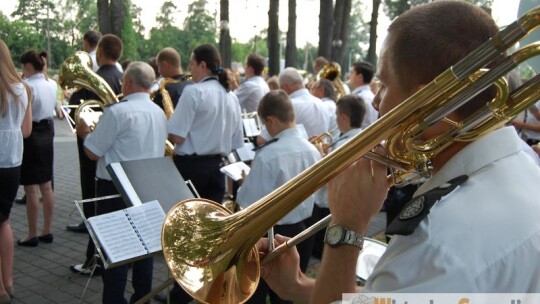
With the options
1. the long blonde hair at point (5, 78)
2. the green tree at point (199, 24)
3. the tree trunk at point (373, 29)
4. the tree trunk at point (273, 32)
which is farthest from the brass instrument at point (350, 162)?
the green tree at point (199, 24)

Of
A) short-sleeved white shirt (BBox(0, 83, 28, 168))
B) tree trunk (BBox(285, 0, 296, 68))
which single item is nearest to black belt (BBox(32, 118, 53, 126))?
short-sleeved white shirt (BBox(0, 83, 28, 168))

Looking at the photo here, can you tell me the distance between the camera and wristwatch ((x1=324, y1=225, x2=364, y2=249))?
1430 millimetres

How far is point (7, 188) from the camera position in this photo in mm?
4102

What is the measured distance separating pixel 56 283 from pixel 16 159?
48.6 inches

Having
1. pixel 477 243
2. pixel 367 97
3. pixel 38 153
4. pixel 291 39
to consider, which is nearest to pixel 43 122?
pixel 38 153

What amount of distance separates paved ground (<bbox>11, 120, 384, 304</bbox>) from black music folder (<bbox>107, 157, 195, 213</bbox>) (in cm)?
114

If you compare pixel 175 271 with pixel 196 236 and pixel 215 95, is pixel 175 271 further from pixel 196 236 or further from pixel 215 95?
pixel 215 95

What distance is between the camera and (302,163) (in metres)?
3.79

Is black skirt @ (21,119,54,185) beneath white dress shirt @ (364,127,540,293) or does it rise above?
beneath

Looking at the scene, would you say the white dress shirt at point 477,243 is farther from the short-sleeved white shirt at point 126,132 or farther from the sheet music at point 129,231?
the short-sleeved white shirt at point 126,132

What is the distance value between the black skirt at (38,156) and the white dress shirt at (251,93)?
3139 mm

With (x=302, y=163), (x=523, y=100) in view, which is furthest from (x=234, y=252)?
(x=302, y=163)

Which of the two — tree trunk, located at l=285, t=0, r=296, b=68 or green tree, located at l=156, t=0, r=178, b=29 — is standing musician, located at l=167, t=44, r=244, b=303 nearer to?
tree trunk, located at l=285, t=0, r=296, b=68

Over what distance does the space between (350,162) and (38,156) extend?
502cm
